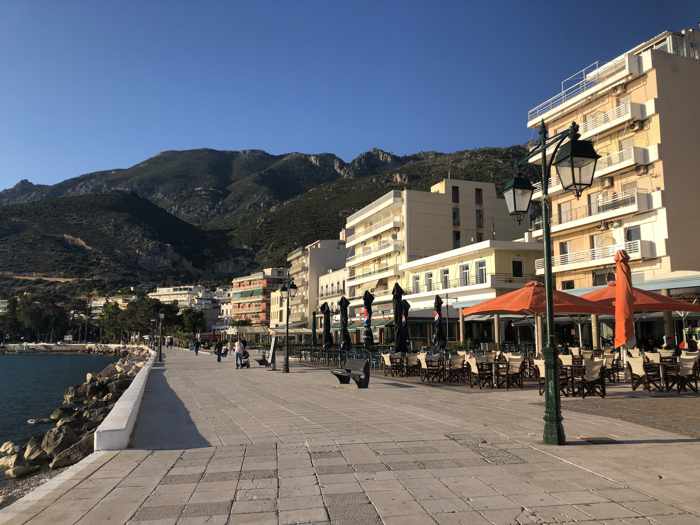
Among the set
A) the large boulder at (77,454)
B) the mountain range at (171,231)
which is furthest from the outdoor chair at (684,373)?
the mountain range at (171,231)

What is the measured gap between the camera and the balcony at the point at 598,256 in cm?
2898

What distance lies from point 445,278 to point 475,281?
13.4ft

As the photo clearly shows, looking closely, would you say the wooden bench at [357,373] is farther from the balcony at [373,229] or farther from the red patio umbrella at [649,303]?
the balcony at [373,229]

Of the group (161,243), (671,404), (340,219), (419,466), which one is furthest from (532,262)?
(161,243)

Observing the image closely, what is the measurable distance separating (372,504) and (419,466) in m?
1.41

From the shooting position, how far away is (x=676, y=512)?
14.7 feet

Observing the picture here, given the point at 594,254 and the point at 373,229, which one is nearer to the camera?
the point at 594,254

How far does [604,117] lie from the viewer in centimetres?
3222

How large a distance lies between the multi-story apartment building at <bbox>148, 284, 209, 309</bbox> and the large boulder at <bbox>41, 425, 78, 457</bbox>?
132406mm

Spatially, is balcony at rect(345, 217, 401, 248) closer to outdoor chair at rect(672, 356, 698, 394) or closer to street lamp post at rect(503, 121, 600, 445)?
outdoor chair at rect(672, 356, 698, 394)

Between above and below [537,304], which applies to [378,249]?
above

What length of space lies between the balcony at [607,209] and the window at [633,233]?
3.35 feet

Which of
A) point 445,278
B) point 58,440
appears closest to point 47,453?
point 58,440

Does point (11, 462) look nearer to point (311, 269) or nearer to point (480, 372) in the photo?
point (480, 372)
